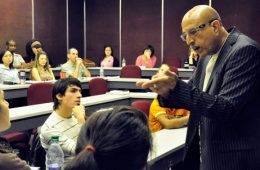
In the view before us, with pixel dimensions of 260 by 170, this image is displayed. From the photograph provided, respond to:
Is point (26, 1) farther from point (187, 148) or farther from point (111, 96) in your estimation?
point (187, 148)

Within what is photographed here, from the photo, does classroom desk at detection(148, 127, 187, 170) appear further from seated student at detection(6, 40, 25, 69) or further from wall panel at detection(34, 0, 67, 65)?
wall panel at detection(34, 0, 67, 65)

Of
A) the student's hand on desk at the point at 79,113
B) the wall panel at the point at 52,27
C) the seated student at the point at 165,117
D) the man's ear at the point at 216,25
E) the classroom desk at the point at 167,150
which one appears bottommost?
the classroom desk at the point at 167,150

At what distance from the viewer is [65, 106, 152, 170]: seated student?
0.99 m

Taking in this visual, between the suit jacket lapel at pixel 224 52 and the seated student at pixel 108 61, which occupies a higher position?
the suit jacket lapel at pixel 224 52

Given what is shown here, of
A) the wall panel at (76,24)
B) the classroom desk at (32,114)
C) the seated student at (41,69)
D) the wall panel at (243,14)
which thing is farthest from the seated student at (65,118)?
the wall panel at (76,24)

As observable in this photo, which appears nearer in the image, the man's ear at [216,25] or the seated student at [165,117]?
the man's ear at [216,25]

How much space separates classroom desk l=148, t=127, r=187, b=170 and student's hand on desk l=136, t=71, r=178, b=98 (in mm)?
900

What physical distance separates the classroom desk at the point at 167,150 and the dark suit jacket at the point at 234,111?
62cm

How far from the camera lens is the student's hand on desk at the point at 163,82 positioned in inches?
59.4

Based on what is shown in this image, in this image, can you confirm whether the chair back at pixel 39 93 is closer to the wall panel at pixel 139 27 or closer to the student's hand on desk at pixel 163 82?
the student's hand on desk at pixel 163 82

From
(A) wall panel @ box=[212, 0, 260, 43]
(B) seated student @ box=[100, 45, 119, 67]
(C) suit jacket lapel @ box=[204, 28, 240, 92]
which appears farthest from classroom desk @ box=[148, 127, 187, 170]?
(A) wall panel @ box=[212, 0, 260, 43]

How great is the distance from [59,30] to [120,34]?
5.93ft

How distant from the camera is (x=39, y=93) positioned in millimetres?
4723

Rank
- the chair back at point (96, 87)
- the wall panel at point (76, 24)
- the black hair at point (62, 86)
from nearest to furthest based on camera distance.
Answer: the black hair at point (62, 86) → the chair back at point (96, 87) → the wall panel at point (76, 24)
